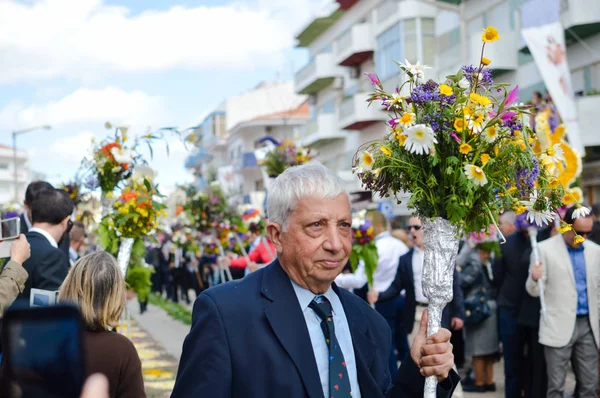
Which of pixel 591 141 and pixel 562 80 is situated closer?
pixel 562 80

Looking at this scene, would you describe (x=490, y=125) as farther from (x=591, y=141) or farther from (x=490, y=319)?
(x=591, y=141)

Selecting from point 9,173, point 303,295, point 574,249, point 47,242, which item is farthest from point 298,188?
point 9,173

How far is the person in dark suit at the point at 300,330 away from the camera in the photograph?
2.97m

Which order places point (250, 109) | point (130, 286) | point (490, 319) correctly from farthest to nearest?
point (250, 109) → point (490, 319) → point (130, 286)

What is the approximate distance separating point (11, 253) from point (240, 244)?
11254 mm

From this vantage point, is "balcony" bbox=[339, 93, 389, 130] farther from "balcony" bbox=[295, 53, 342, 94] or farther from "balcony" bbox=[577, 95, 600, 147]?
"balcony" bbox=[577, 95, 600, 147]

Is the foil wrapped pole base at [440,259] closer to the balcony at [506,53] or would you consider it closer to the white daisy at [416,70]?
the white daisy at [416,70]

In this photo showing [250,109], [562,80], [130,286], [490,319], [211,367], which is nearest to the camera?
[211,367]

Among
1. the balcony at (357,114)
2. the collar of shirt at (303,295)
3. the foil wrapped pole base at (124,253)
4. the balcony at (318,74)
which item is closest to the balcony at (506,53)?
the balcony at (357,114)

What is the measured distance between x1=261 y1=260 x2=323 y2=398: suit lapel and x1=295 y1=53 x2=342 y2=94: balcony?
1831 inches

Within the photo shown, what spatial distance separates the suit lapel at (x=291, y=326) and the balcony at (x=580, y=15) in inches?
873

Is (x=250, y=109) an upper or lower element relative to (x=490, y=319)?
upper

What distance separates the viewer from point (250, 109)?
291 ft

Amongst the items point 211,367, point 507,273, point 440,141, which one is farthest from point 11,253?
point 507,273
